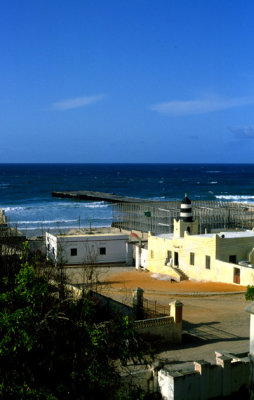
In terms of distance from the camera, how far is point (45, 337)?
9055 mm

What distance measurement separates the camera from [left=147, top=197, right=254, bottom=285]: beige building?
28995 millimetres

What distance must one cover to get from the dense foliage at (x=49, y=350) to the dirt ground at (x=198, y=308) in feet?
22.7

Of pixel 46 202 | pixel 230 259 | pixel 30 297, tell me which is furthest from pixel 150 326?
pixel 46 202

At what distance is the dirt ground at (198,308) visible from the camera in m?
18.1

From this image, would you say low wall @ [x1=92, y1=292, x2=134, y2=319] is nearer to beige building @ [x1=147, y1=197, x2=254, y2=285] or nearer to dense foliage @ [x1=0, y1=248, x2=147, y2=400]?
dense foliage @ [x1=0, y1=248, x2=147, y2=400]

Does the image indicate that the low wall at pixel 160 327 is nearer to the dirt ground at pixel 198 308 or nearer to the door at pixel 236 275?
the dirt ground at pixel 198 308

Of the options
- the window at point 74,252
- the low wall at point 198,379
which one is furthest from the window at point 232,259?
the low wall at point 198,379

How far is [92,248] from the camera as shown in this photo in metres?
35.8

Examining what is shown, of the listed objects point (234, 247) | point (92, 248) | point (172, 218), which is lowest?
point (92, 248)

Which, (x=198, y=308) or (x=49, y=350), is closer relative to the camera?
(x=49, y=350)

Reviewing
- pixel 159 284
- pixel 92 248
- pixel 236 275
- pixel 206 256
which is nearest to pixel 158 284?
pixel 159 284

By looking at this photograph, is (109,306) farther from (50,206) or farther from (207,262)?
(50,206)

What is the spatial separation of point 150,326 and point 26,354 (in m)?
10.4

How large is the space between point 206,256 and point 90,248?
29.6 ft
